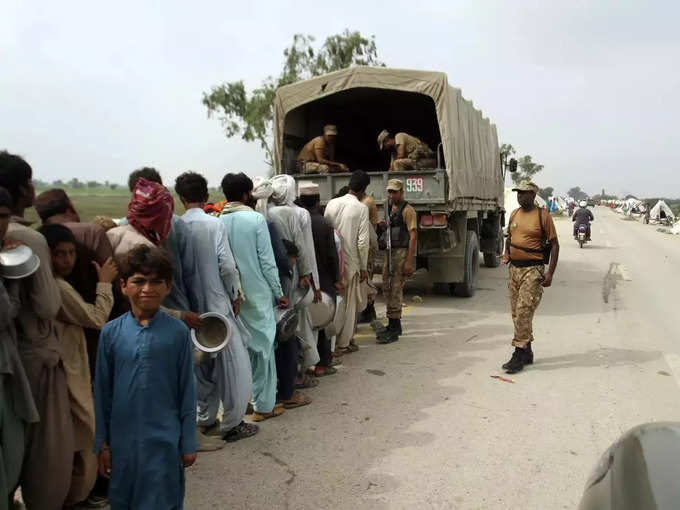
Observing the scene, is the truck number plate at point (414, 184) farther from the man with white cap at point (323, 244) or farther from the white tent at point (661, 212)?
the white tent at point (661, 212)

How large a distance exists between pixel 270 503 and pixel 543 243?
136 inches

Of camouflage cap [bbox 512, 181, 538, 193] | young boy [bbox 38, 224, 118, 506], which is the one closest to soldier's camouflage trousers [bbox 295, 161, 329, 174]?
camouflage cap [bbox 512, 181, 538, 193]

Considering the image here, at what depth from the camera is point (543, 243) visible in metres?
5.42

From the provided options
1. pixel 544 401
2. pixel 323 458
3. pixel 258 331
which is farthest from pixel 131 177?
pixel 544 401

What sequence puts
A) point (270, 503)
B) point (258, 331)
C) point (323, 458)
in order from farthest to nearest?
point (258, 331) → point (323, 458) → point (270, 503)

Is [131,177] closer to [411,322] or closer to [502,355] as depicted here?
[502,355]

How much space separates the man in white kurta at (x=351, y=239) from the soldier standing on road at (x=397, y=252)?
2.12ft

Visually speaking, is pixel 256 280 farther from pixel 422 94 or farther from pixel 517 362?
pixel 422 94

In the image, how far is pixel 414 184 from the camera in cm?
803

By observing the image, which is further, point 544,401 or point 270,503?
point 544,401

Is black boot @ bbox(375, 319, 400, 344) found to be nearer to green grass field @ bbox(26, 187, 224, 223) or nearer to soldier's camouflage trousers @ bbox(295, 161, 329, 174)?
green grass field @ bbox(26, 187, 224, 223)

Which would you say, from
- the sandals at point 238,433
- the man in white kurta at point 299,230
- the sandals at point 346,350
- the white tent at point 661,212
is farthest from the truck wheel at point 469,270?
the white tent at point 661,212

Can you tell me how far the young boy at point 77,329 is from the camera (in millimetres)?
2723

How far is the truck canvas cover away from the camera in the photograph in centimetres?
808
